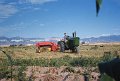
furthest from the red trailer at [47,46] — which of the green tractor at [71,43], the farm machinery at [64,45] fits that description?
the green tractor at [71,43]

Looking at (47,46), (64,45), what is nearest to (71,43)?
(64,45)

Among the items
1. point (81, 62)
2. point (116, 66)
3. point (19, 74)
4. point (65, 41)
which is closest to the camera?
point (116, 66)

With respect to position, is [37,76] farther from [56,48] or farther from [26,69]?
[56,48]

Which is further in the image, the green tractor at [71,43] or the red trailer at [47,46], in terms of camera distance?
the red trailer at [47,46]

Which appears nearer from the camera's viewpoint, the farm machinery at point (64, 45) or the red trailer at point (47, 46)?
the farm machinery at point (64, 45)

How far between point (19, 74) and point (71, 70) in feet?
7.99

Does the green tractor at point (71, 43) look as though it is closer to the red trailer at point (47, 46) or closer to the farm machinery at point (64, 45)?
the farm machinery at point (64, 45)

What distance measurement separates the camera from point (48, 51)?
3356cm

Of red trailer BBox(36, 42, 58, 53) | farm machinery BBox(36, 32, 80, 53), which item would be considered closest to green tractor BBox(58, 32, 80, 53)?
farm machinery BBox(36, 32, 80, 53)

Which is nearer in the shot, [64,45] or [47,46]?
[64,45]

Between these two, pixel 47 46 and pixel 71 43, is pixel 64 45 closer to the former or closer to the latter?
pixel 71 43

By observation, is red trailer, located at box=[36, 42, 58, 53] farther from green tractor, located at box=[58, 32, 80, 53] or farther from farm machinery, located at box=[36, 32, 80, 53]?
green tractor, located at box=[58, 32, 80, 53]

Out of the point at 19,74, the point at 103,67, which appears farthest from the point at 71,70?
the point at 103,67

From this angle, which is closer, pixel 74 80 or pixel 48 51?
pixel 74 80
